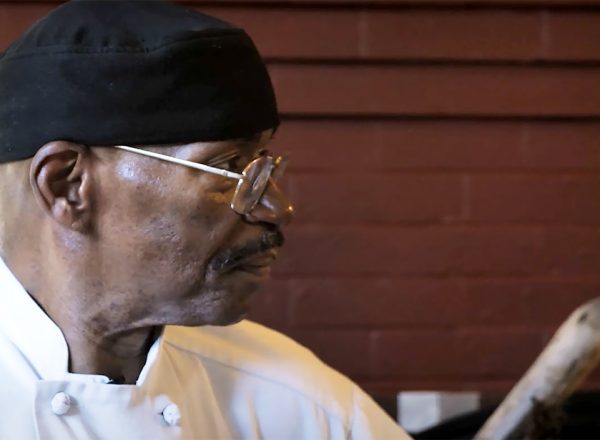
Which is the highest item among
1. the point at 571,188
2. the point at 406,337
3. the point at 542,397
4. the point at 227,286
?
the point at 227,286

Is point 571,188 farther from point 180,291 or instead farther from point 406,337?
point 180,291

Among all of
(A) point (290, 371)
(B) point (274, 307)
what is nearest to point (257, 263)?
(A) point (290, 371)

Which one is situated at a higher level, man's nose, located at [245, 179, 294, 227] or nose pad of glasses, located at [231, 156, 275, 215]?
nose pad of glasses, located at [231, 156, 275, 215]

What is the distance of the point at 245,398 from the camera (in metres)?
1.27

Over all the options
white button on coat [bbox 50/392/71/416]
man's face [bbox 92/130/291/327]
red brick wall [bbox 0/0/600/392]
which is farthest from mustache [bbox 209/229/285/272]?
red brick wall [bbox 0/0/600/392]

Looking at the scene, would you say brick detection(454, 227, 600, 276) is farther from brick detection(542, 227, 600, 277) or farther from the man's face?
the man's face

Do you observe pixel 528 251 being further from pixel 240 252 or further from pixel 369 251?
pixel 240 252

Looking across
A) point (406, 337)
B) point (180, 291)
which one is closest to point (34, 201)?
point (180, 291)

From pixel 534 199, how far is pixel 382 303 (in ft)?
1.17

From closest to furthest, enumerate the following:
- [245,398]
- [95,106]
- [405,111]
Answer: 1. [95,106]
2. [245,398]
3. [405,111]

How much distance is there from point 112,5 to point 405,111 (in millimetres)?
781

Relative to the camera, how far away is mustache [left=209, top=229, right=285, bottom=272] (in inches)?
42.5

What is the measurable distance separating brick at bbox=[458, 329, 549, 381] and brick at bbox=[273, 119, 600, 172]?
324mm

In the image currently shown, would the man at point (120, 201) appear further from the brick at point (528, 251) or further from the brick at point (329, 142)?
the brick at point (528, 251)
